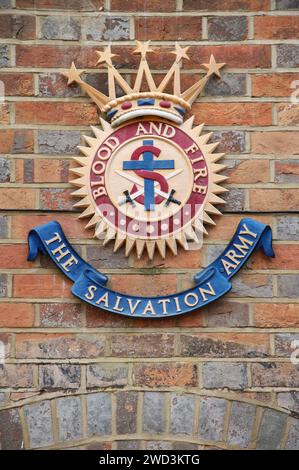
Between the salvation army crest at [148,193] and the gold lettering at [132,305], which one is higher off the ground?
the salvation army crest at [148,193]

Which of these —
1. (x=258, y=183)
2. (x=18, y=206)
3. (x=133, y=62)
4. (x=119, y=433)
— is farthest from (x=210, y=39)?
(x=119, y=433)

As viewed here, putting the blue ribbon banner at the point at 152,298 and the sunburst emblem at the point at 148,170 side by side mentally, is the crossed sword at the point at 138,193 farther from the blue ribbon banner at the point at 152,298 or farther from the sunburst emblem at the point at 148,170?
the blue ribbon banner at the point at 152,298

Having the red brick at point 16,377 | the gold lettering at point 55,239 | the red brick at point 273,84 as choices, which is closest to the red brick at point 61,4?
the red brick at point 273,84

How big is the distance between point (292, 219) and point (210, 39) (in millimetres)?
912

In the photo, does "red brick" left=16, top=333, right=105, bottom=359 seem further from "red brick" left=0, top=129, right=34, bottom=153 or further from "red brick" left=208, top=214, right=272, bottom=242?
"red brick" left=0, top=129, right=34, bottom=153

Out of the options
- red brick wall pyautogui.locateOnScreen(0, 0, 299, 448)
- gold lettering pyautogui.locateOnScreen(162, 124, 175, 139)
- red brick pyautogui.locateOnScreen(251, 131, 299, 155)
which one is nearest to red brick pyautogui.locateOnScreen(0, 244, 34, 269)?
red brick wall pyautogui.locateOnScreen(0, 0, 299, 448)

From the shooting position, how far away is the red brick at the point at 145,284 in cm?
458

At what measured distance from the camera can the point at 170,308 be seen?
4535 mm

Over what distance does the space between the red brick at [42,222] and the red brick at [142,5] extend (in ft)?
3.29

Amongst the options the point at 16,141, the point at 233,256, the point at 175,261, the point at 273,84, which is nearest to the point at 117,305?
the point at 175,261

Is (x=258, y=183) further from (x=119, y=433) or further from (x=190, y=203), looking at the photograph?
(x=119, y=433)

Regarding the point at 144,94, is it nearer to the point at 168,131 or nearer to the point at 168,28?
→ the point at 168,131

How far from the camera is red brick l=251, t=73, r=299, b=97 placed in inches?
187

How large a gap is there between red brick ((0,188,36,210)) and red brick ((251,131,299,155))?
3.33 ft
